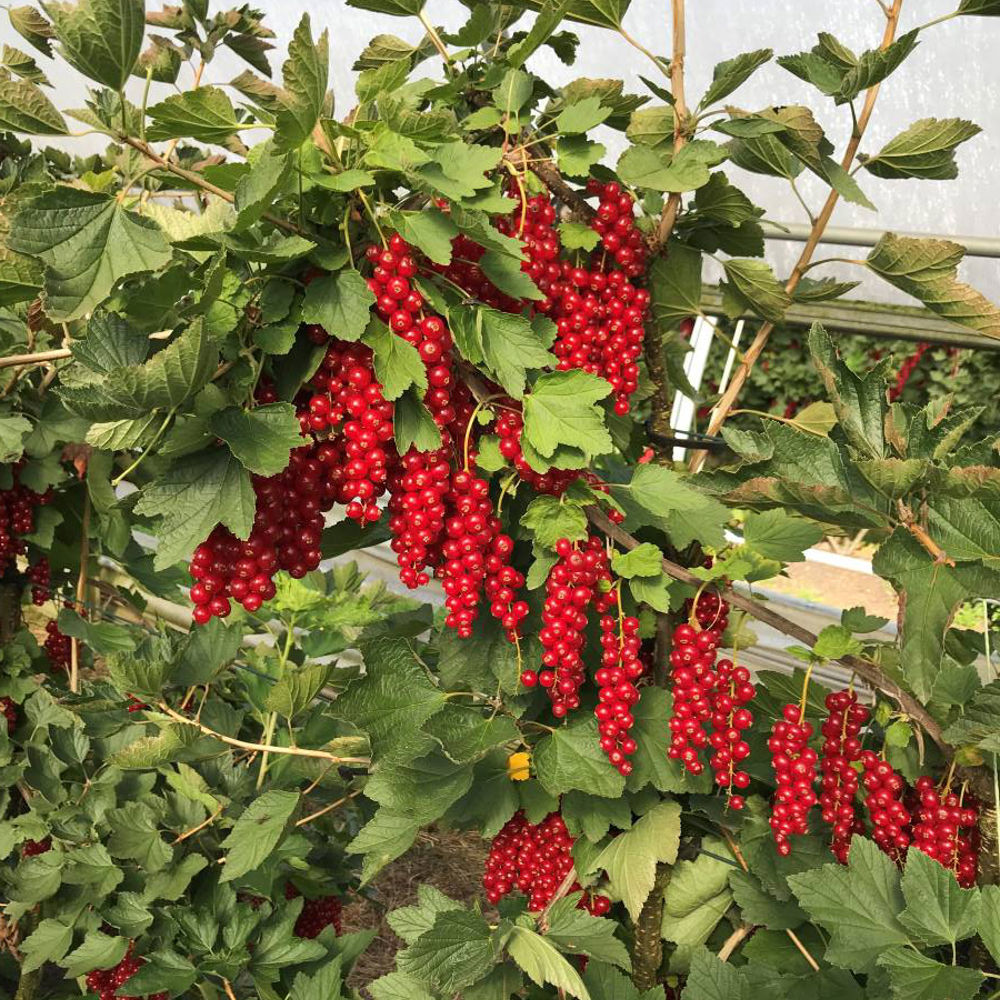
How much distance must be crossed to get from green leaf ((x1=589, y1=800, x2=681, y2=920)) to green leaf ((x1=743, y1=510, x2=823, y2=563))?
1.02 ft

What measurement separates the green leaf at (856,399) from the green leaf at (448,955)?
1.74ft

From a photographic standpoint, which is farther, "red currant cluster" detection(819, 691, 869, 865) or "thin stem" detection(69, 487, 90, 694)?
"thin stem" detection(69, 487, 90, 694)

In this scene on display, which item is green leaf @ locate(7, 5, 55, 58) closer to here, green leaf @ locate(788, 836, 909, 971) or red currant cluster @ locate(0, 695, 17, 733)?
red currant cluster @ locate(0, 695, 17, 733)

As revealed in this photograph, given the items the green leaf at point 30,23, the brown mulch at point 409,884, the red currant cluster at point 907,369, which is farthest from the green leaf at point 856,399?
the red currant cluster at point 907,369

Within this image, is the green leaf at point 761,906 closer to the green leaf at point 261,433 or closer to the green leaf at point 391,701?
the green leaf at point 391,701

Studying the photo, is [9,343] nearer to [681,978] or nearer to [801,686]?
[801,686]

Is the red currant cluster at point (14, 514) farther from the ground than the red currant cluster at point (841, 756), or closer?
closer

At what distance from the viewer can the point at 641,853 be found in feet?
3.21

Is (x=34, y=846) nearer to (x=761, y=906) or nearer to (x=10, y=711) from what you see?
(x=10, y=711)

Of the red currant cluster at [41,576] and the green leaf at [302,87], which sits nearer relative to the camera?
the green leaf at [302,87]

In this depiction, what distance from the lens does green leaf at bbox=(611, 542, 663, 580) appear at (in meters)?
0.81

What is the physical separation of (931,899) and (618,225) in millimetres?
579

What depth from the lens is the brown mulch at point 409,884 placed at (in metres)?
1.99

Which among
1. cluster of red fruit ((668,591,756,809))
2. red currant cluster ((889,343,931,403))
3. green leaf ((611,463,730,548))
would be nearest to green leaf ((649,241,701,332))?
green leaf ((611,463,730,548))
